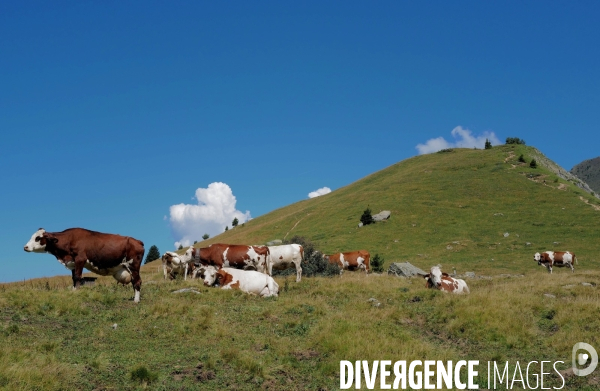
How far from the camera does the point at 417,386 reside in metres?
9.82

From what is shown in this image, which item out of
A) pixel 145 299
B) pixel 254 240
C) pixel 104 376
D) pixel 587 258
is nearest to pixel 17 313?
pixel 145 299

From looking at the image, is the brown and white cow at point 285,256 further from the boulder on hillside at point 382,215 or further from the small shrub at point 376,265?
the boulder on hillside at point 382,215

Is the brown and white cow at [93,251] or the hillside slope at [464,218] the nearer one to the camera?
the brown and white cow at [93,251]

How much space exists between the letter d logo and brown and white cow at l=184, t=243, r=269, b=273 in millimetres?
13618

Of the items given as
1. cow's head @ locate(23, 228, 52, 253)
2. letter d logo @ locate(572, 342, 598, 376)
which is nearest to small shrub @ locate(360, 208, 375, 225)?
letter d logo @ locate(572, 342, 598, 376)

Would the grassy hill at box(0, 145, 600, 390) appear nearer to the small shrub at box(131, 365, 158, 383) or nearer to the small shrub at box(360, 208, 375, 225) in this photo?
the small shrub at box(131, 365, 158, 383)

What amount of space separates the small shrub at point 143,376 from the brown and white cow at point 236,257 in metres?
12.9

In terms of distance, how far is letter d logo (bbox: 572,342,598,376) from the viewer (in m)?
11.6

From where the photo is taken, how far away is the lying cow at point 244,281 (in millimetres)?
18516

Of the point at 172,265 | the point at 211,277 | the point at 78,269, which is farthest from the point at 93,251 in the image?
the point at 172,265

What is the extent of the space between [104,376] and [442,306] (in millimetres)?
11471

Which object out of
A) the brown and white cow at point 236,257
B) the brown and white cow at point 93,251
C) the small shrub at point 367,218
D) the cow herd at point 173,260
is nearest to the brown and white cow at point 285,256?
the cow herd at point 173,260

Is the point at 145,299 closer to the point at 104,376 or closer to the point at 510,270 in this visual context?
the point at 104,376

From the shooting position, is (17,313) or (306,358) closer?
(306,358)
